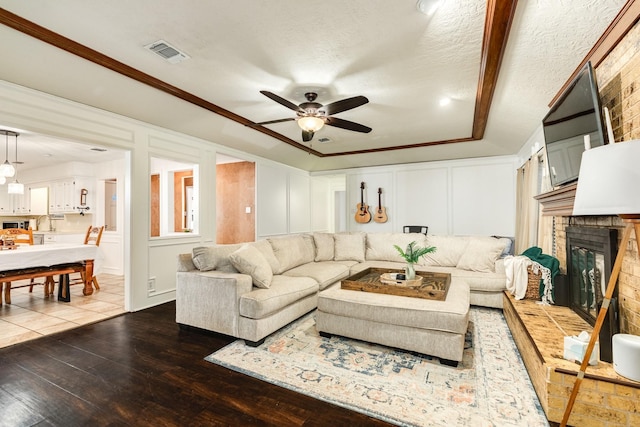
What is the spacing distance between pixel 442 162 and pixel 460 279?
3517 mm

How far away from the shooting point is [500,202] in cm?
586

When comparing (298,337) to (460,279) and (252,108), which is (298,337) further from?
(252,108)

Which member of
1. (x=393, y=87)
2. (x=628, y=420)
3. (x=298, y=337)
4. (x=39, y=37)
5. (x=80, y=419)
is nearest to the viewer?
(x=628, y=420)

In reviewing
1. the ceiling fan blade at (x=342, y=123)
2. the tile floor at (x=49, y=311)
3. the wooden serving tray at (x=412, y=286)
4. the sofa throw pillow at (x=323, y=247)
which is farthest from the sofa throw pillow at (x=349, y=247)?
the tile floor at (x=49, y=311)

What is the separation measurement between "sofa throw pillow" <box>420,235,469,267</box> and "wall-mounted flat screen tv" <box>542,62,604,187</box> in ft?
5.71

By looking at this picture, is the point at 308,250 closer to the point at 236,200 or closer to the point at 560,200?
the point at 236,200

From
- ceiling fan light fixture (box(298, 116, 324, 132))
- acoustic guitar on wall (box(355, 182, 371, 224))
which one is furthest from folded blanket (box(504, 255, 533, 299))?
acoustic guitar on wall (box(355, 182, 371, 224))

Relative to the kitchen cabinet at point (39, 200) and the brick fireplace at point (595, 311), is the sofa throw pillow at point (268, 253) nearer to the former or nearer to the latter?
the brick fireplace at point (595, 311)

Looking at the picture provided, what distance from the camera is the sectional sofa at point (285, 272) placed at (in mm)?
2748

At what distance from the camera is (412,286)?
9.67ft

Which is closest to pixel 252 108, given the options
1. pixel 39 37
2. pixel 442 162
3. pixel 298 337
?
pixel 39 37

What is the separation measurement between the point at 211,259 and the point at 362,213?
4.53m

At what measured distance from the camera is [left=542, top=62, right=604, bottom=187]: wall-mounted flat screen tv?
1938 mm

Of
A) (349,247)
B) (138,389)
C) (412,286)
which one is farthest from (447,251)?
(138,389)
